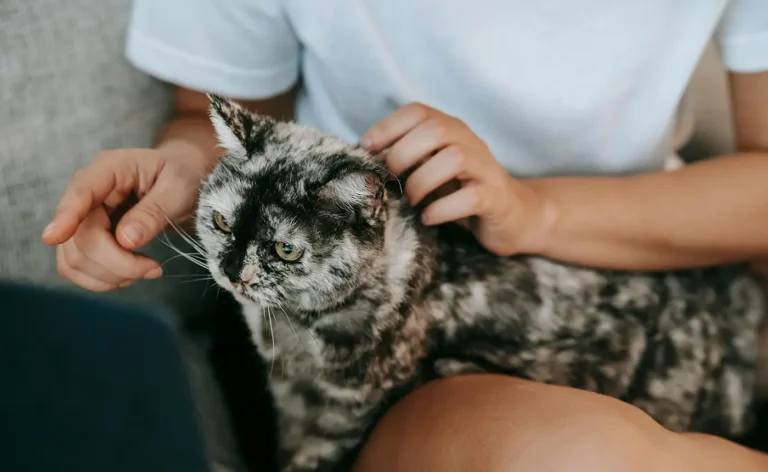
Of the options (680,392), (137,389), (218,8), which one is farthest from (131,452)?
(680,392)

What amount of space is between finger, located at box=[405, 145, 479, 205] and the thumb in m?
0.28

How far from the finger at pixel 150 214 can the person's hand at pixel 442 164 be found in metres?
0.23

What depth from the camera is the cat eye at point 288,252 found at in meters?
0.58

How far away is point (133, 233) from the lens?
53 cm

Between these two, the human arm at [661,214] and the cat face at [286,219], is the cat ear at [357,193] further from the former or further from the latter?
the human arm at [661,214]

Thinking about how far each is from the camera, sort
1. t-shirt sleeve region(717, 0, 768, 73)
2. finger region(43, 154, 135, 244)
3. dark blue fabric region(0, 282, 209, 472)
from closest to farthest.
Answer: dark blue fabric region(0, 282, 209, 472), finger region(43, 154, 135, 244), t-shirt sleeve region(717, 0, 768, 73)

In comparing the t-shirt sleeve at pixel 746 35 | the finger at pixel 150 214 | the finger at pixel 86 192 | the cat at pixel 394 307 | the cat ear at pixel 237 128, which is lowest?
the cat at pixel 394 307

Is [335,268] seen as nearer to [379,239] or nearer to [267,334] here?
[379,239]

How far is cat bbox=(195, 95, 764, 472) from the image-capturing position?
58 centimetres

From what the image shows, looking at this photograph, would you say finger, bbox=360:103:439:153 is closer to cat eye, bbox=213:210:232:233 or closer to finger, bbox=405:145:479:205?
finger, bbox=405:145:479:205

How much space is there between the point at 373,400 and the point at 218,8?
529 mm

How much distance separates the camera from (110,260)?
552mm

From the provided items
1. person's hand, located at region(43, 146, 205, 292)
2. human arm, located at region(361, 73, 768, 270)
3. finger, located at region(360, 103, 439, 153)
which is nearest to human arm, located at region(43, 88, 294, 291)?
person's hand, located at region(43, 146, 205, 292)

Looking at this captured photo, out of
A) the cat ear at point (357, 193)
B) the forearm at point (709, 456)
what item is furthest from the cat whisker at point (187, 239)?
the forearm at point (709, 456)
